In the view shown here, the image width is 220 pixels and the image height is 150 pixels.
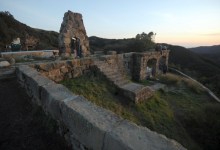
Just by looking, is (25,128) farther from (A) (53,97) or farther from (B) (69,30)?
(B) (69,30)

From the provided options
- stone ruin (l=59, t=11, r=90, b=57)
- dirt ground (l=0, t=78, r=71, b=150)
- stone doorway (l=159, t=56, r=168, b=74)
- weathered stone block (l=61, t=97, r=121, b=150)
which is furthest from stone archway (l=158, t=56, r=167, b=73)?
weathered stone block (l=61, t=97, r=121, b=150)

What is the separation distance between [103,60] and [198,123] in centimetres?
563

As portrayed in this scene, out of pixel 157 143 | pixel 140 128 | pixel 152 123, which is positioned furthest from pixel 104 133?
pixel 152 123

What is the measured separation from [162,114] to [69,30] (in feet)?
28.2

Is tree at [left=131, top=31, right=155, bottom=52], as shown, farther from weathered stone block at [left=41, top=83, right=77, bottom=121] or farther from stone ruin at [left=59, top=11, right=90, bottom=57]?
weathered stone block at [left=41, top=83, right=77, bottom=121]

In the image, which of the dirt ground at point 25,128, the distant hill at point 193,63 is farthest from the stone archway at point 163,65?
the dirt ground at point 25,128

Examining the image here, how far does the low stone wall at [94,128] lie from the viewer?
1.74 meters

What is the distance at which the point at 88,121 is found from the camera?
207cm

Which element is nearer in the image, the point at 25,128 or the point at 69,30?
the point at 25,128

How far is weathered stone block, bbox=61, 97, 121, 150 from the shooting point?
1953 millimetres

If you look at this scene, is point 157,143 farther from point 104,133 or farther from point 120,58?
point 120,58

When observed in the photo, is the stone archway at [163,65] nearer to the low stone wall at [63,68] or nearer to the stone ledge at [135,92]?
the stone ledge at [135,92]

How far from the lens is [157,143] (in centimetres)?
175

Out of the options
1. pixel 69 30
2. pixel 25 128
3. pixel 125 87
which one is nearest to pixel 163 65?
pixel 69 30
